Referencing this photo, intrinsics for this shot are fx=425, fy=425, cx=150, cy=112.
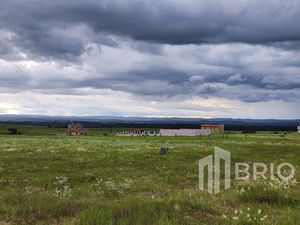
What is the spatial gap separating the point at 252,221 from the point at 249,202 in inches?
132

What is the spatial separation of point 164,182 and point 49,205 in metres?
8.67

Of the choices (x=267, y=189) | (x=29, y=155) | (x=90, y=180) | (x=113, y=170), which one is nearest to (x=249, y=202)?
(x=267, y=189)

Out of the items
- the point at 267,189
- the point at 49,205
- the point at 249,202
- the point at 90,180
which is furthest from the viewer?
the point at 90,180

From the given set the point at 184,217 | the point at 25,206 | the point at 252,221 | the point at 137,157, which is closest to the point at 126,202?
the point at 184,217

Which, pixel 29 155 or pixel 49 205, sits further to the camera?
pixel 29 155

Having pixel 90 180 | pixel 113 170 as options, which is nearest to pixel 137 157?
pixel 113 170

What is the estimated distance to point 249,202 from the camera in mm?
13586

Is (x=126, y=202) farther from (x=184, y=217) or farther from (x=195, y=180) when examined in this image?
(x=195, y=180)

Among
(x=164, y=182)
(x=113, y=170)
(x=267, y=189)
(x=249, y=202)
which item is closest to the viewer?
(x=249, y=202)

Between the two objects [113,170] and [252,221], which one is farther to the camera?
[113,170]

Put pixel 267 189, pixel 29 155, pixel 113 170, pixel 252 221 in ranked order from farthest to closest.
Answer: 1. pixel 29 155
2. pixel 113 170
3. pixel 267 189
4. pixel 252 221

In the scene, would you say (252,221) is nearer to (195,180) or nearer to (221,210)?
(221,210)

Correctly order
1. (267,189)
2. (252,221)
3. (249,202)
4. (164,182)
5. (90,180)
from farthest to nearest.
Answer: (90,180) → (164,182) → (267,189) → (249,202) → (252,221)

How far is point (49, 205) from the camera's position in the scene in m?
12.3
